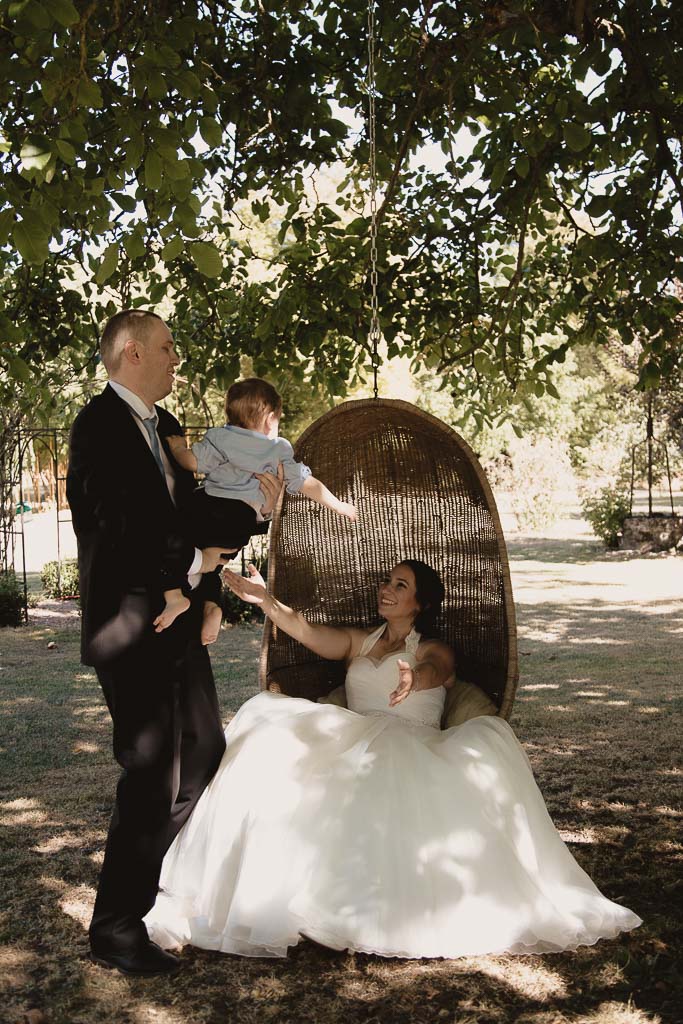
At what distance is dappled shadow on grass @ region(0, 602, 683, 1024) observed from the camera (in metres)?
3.06

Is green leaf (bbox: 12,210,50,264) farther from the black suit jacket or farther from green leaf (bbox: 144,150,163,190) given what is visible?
the black suit jacket

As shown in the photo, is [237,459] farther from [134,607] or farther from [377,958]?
[377,958]

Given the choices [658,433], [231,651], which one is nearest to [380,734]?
[231,651]

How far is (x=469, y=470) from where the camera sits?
189 inches

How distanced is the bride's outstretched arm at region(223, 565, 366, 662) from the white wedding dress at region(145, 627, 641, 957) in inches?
22.4

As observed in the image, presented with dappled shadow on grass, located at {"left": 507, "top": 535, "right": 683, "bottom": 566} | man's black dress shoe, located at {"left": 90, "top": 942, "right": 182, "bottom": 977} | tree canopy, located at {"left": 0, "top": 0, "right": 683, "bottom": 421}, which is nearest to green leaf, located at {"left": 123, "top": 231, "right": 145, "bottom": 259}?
tree canopy, located at {"left": 0, "top": 0, "right": 683, "bottom": 421}

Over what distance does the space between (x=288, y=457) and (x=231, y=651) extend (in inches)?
238

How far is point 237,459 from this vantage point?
11.6 feet

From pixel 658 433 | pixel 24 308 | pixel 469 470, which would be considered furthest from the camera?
pixel 658 433

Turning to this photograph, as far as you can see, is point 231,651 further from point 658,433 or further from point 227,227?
point 658,433

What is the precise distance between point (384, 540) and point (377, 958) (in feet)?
7.76

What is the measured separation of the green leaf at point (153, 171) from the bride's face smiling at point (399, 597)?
6.75ft

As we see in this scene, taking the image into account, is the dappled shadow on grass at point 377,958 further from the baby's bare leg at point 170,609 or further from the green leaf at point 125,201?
the green leaf at point 125,201

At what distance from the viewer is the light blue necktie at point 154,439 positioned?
3.25m
